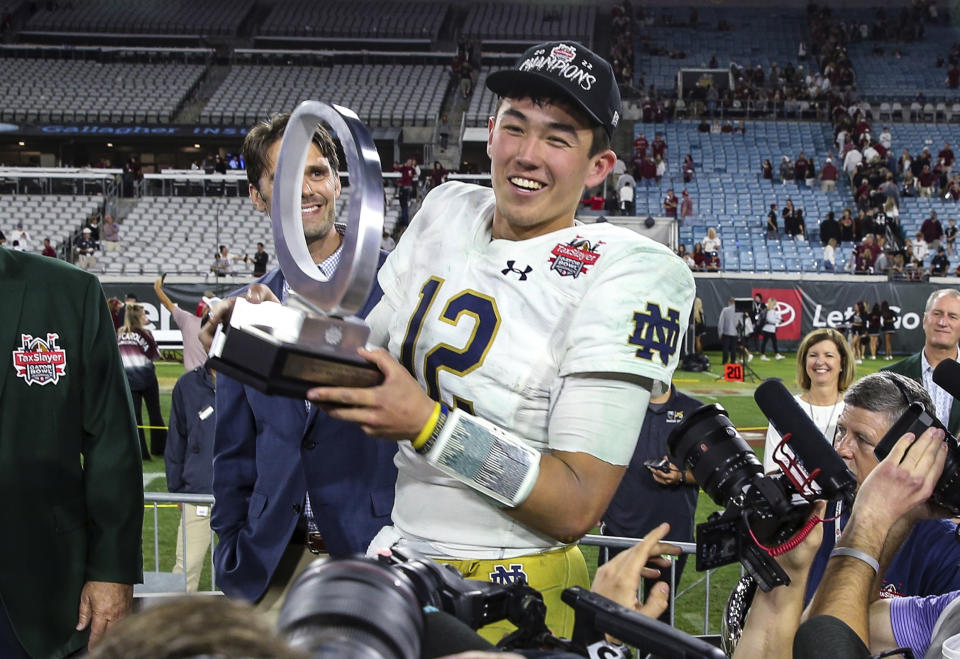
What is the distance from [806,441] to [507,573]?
610mm

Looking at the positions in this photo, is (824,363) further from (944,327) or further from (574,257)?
(574,257)

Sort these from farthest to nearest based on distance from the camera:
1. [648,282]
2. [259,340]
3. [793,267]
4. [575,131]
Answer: [793,267], [575,131], [648,282], [259,340]

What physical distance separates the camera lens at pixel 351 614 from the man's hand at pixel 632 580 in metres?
0.42

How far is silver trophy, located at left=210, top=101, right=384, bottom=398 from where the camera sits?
1.39m

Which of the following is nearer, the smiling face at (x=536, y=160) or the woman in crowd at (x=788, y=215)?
the smiling face at (x=536, y=160)

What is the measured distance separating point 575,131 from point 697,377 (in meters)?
14.7

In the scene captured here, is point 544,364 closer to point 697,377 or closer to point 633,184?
point 697,377

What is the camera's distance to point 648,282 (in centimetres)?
182

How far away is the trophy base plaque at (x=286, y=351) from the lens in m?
1.37

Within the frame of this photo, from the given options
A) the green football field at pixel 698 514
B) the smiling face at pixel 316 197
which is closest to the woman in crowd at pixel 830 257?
the green football field at pixel 698 514

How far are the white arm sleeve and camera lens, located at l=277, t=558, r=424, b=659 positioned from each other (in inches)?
Answer: 29.6

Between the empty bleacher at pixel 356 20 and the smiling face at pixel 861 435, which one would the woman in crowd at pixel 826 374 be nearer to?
the smiling face at pixel 861 435

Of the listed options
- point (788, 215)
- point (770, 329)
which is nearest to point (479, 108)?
point (788, 215)

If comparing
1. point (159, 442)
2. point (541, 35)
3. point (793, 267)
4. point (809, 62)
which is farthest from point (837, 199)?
point (159, 442)
